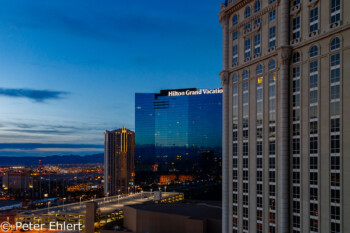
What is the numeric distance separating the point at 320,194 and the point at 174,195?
117 meters

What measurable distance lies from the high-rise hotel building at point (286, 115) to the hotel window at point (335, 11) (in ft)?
0.55

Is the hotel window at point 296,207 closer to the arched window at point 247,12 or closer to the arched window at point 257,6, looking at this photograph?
the arched window at point 257,6

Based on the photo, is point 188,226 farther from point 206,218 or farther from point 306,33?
point 306,33

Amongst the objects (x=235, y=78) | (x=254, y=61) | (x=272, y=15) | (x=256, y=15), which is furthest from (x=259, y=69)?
(x=256, y=15)

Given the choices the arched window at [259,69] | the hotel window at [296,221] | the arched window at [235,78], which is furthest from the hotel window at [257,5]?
the hotel window at [296,221]

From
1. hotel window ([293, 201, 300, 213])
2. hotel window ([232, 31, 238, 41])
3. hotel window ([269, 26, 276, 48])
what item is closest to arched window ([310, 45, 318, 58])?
hotel window ([269, 26, 276, 48])

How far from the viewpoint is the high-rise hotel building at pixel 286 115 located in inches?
2282

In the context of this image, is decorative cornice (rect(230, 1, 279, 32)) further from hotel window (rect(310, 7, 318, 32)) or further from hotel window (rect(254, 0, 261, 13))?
hotel window (rect(310, 7, 318, 32))

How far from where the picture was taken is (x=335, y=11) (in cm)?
5916

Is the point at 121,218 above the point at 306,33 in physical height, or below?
below

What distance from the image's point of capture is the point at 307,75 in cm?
6369

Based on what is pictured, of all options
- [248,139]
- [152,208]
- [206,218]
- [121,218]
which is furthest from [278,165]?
[121,218]

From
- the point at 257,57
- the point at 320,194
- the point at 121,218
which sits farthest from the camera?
the point at 121,218

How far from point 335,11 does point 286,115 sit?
65.3 feet
